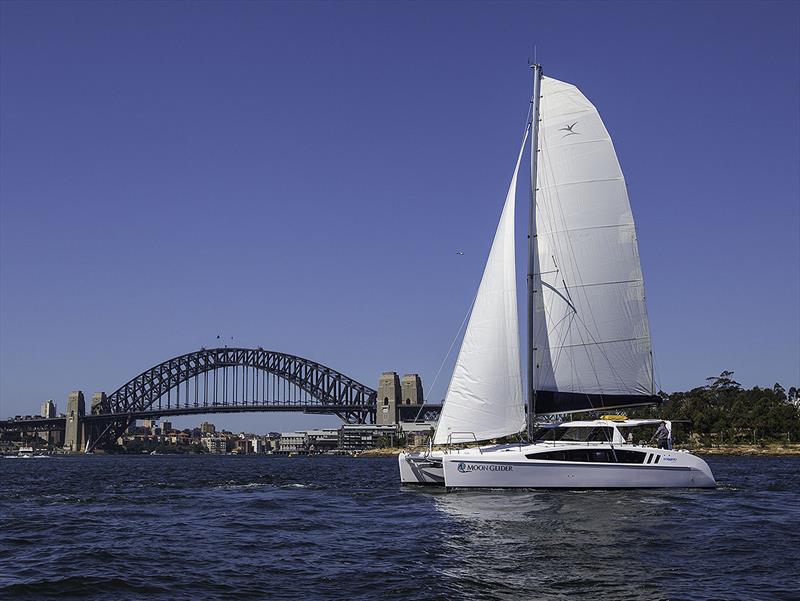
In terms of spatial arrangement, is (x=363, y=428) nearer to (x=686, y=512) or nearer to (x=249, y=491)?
(x=249, y=491)

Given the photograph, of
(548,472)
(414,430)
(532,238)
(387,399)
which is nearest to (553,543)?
(548,472)

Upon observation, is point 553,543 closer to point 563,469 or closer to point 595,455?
point 563,469

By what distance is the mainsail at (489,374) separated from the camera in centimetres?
3156

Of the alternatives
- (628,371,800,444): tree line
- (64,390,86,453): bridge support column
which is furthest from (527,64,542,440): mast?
(64,390,86,453): bridge support column

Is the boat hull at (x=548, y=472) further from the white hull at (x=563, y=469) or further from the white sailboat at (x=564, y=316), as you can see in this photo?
the white sailboat at (x=564, y=316)

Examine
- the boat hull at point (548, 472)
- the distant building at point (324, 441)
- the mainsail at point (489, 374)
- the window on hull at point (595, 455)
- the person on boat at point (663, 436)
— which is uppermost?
the mainsail at point (489, 374)

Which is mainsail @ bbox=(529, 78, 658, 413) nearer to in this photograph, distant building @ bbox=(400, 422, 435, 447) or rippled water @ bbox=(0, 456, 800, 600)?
rippled water @ bbox=(0, 456, 800, 600)

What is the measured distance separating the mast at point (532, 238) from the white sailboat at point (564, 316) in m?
0.04

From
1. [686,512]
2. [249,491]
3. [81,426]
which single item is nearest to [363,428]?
[81,426]

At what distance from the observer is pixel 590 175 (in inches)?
1299

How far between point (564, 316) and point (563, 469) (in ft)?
19.6

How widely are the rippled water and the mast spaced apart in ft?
13.4

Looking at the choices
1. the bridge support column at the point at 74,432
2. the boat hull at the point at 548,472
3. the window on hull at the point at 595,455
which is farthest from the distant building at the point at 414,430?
the window on hull at the point at 595,455

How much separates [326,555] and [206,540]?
158 inches
